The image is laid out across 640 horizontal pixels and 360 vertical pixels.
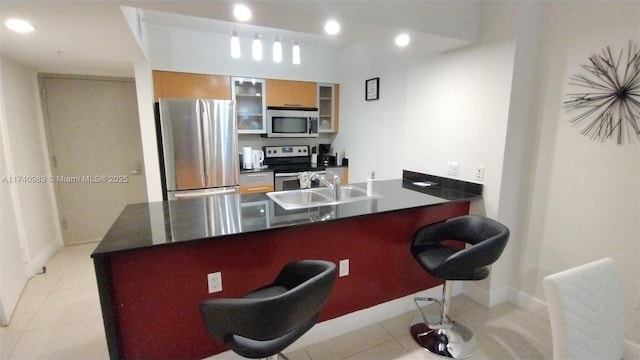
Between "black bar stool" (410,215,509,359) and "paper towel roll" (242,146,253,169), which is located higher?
"paper towel roll" (242,146,253,169)

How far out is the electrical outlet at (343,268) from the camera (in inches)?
78.9

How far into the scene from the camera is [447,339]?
77.1 inches

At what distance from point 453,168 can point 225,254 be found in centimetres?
199

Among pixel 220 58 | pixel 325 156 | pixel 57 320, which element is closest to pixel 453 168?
pixel 325 156

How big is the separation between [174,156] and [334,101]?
7.84 ft

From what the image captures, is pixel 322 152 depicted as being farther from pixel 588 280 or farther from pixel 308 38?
pixel 588 280

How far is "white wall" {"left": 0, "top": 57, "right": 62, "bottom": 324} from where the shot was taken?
244 cm

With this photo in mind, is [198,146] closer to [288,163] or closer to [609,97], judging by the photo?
[288,163]

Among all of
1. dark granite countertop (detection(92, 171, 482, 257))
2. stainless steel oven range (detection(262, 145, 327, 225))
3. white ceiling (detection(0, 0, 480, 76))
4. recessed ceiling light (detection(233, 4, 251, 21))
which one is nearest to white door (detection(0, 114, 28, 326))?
white ceiling (detection(0, 0, 480, 76))

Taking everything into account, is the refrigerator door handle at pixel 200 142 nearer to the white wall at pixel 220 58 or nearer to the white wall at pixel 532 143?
the white wall at pixel 220 58

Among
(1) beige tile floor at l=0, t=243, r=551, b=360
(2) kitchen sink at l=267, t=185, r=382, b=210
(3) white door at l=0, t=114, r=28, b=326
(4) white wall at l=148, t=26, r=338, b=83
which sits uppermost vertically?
(4) white wall at l=148, t=26, r=338, b=83

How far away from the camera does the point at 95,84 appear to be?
136 inches

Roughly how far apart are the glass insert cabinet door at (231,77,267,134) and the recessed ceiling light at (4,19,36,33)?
211cm

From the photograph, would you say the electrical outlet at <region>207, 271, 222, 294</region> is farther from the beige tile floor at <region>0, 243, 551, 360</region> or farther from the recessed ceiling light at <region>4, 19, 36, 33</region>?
the recessed ceiling light at <region>4, 19, 36, 33</region>
